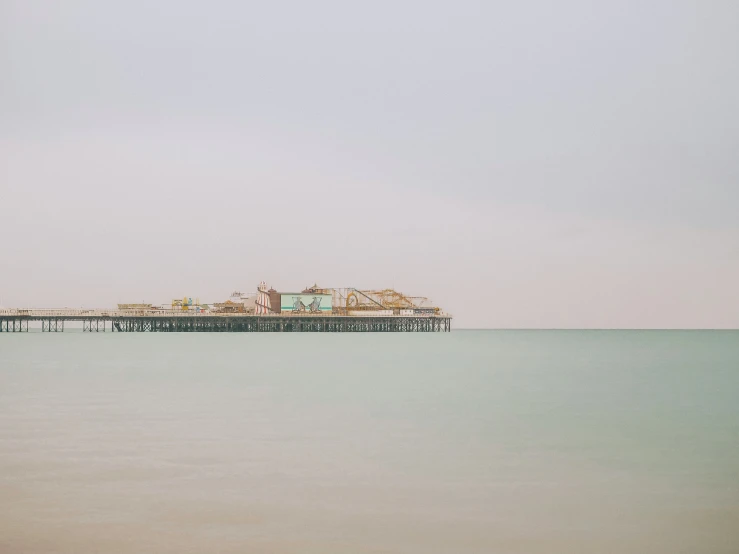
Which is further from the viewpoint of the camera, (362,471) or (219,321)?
(219,321)

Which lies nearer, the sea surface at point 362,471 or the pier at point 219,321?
the sea surface at point 362,471

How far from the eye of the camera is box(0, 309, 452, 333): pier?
7469 cm

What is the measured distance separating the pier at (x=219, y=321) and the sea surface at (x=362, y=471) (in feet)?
187

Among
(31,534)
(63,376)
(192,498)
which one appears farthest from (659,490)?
(63,376)

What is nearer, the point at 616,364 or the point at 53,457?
the point at 53,457

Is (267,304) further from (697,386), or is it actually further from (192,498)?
(192,498)

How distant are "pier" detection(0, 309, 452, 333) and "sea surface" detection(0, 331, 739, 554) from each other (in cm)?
5686

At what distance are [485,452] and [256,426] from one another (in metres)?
4.26

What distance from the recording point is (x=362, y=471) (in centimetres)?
1026

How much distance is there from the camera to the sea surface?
24.3ft

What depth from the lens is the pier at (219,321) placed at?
7469 cm

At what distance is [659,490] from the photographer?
9500mm

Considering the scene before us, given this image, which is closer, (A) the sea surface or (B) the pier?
(A) the sea surface

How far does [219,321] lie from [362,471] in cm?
6956
